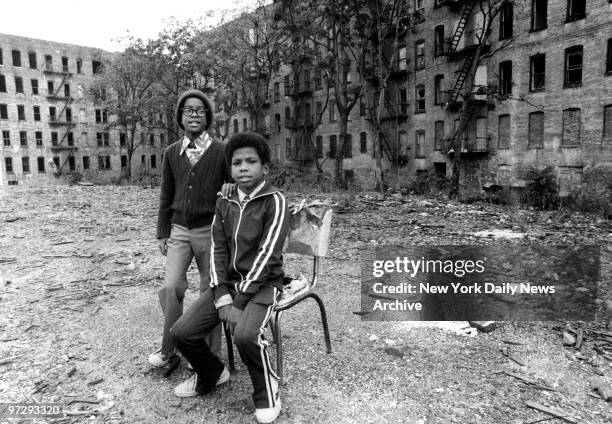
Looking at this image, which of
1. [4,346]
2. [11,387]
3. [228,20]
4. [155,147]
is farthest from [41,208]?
[155,147]

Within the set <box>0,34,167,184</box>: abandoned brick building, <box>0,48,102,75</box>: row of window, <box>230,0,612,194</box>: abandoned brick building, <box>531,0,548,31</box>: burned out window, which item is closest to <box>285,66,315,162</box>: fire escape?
<box>230,0,612,194</box>: abandoned brick building

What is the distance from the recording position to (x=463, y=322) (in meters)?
4.71

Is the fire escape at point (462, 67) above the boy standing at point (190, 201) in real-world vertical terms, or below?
above

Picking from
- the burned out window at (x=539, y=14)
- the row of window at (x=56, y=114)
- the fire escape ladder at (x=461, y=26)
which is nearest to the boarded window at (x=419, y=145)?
the fire escape ladder at (x=461, y=26)

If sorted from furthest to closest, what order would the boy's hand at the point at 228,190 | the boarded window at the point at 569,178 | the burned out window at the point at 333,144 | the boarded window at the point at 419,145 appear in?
the burned out window at the point at 333,144, the boarded window at the point at 419,145, the boarded window at the point at 569,178, the boy's hand at the point at 228,190

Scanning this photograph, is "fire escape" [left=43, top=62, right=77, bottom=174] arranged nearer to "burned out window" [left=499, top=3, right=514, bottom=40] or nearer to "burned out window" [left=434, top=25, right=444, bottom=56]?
"burned out window" [left=434, top=25, right=444, bottom=56]

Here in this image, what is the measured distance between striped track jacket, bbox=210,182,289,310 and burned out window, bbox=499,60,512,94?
28.2 m

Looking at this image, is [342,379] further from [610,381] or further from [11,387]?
[11,387]

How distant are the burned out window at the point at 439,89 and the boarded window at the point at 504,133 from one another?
4.66m

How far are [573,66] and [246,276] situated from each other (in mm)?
27445

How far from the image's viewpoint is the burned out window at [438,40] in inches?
1236

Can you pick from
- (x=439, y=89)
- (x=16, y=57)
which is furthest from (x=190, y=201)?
(x=16, y=57)

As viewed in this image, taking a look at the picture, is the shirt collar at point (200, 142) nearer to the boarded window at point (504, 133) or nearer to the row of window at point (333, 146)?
the boarded window at point (504, 133)

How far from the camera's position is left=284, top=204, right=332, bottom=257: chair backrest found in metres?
3.71
